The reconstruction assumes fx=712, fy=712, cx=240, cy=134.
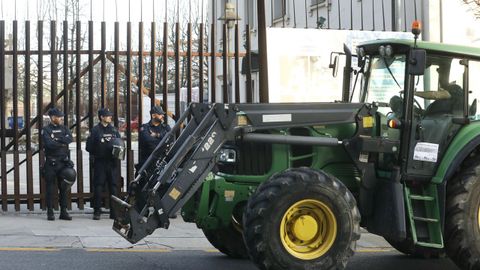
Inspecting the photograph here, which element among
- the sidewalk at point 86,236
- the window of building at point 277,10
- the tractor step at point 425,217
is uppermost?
the window of building at point 277,10

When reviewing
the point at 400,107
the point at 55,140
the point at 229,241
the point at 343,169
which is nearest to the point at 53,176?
the point at 55,140

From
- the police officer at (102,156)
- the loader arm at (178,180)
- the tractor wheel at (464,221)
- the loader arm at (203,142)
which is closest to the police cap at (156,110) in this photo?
the police officer at (102,156)

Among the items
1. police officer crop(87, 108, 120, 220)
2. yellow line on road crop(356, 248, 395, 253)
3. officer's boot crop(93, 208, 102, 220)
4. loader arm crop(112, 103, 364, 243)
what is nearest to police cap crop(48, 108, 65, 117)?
police officer crop(87, 108, 120, 220)

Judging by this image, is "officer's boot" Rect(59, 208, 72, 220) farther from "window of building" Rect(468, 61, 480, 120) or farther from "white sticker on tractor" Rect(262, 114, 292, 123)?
"window of building" Rect(468, 61, 480, 120)

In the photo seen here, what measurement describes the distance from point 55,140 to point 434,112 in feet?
20.9

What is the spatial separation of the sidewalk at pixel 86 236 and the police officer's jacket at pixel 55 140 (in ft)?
3.50

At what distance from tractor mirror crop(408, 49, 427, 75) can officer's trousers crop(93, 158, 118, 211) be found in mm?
6179

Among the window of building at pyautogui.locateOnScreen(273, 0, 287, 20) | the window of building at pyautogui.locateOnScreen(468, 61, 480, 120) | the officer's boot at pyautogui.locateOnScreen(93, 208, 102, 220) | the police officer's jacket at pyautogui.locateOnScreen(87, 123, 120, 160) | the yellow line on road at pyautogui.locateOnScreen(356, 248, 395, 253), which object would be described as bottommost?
the yellow line on road at pyautogui.locateOnScreen(356, 248, 395, 253)

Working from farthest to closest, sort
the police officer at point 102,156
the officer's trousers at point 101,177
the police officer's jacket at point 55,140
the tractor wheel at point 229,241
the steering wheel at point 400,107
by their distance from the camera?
the officer's trousers at point 101,177
the police officer at point 102,156
the police officer's jacket at point 55,140
the tractor wheel at point 229,241
the steering wheel at point 400,107

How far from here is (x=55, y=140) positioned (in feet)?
37.0

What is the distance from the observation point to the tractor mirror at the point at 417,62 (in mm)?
6656

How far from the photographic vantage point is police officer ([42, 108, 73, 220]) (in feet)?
36.9

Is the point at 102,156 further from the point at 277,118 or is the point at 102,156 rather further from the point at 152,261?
the point at 277,118

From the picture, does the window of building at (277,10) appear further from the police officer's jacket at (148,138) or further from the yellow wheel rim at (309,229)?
the yellow wheel rim at (309,229)
